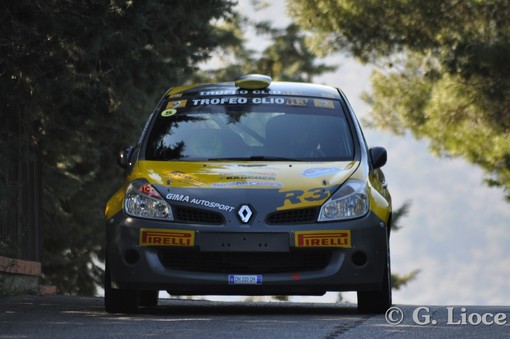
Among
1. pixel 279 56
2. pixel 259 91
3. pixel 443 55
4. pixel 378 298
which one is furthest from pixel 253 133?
pixel 279 56


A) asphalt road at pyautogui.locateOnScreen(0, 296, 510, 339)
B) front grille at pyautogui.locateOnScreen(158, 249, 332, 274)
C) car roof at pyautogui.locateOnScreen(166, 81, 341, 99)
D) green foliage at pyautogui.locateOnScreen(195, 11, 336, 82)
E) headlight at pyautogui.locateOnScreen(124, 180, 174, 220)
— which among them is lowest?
asphalt road at pyautogui.locateOnScreen(0, 296, 510, 339)

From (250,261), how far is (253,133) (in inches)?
65.0

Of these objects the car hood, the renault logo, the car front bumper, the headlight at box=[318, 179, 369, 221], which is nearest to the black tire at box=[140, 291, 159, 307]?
the car hood

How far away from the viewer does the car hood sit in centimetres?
1171

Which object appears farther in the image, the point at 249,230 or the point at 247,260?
the point at 247,260

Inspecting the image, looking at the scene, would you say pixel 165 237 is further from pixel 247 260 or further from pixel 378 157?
pixel 378 157

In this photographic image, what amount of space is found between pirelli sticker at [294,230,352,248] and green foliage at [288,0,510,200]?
39.3 ft

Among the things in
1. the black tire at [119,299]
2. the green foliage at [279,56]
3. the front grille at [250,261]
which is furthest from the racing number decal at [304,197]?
the green foliage at [279,56]

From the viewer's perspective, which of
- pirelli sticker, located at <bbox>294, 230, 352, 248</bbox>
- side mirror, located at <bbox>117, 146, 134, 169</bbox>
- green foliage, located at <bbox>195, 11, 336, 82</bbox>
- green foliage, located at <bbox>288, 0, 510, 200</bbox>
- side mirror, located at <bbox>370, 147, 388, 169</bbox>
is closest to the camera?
pirelli sticker, located at <bbox>294, 230, 352, 248</bbox>

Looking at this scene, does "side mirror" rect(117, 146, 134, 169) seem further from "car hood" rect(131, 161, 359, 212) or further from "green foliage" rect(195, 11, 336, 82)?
"green foliage" rect(195, 11, 336, 82)

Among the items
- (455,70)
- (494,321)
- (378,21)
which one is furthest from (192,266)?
(378,21)

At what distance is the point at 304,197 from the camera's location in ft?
38.5

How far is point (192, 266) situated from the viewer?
38.7 ft

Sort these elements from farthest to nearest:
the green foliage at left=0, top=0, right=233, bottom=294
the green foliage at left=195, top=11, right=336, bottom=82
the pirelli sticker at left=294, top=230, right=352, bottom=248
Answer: the green foliage at left=195, top=11, right=336, bottom=82, the green foliage at left=0, top=0, right=233, bottom=294, the pirelli sticker at left=294, top=230, right=352, bottom=248
